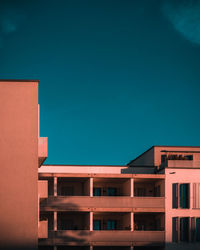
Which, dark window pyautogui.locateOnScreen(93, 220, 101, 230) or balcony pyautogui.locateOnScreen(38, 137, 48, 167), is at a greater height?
balcony pyautogui.locateOnScreen(38, 137, 48, 167)

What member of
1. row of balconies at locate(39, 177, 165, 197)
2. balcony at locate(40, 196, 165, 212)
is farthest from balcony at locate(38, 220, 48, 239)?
row of balconies at locate(39, 177, 165, 197)

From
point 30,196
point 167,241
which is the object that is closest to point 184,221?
point 167,241

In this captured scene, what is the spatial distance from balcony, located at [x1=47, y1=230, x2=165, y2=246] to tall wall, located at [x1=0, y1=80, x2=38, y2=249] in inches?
662

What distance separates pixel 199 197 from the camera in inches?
1693

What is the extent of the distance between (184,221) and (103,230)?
7.45 metres

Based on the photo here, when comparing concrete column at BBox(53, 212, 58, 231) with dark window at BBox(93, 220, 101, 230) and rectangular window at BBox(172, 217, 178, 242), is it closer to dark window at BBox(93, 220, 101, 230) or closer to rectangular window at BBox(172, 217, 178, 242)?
dark window at BBox(93, 220, 101, 230)

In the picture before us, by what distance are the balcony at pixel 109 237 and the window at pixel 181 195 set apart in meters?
3.00

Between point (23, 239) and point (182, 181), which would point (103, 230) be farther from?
point (23, 239)

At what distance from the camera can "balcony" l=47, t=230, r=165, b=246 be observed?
42.1 m

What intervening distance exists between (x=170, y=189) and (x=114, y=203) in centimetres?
531

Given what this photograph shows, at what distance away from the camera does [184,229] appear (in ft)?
139

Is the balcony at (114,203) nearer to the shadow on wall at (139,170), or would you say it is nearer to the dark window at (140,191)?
the dark window at (140,191)

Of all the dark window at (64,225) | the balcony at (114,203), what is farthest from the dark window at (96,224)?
the balcony at (114,203)

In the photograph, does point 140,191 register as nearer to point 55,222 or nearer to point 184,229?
point 184,229
